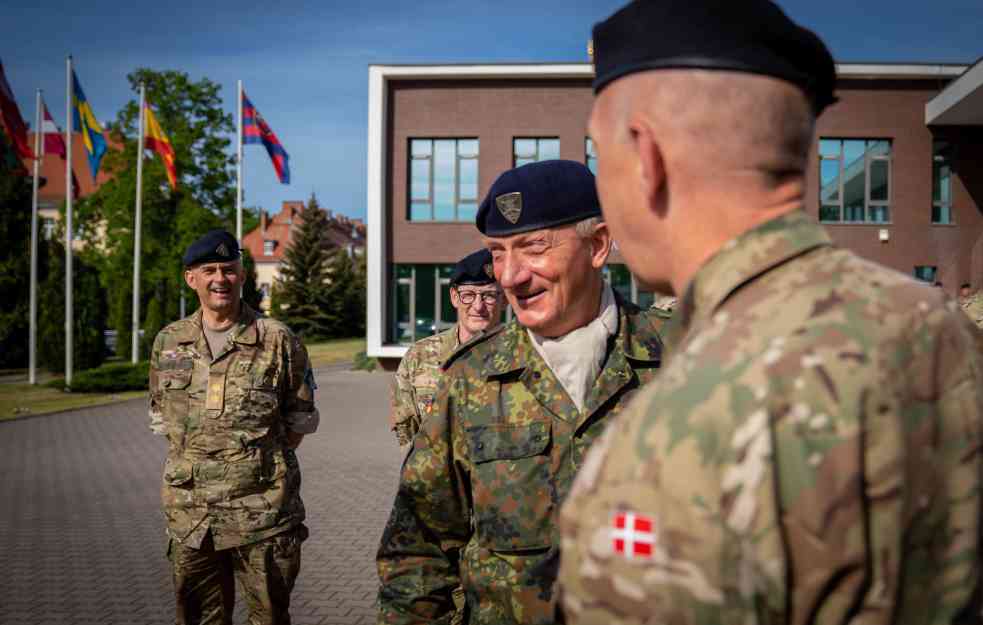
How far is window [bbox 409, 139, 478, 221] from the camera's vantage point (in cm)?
2584

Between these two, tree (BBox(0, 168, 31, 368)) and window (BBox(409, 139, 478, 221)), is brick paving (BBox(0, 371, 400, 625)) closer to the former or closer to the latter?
window (BBox(409, 139, 478, 221))

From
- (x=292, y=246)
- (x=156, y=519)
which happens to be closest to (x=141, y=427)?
(x=156, y=519)

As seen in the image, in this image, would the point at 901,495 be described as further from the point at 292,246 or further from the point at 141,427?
the point at 292,246

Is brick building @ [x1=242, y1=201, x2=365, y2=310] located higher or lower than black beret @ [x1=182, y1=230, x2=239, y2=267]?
higher

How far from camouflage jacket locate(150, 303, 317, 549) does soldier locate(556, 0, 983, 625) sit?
400 centimetres

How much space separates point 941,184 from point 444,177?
15.1 metres

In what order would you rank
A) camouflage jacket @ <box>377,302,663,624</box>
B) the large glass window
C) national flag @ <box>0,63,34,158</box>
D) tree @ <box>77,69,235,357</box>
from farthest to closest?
tree @ <box>77,69,235,357</box> → the large glass window → national flag @ <box>0,63,34,158</box> → camouflage jacket @ <box>377,302,663,624</box>

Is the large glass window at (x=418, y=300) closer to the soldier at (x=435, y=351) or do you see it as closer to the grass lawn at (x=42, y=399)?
the grass lawn at (x=42, y=399)

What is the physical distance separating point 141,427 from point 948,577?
52.5ft

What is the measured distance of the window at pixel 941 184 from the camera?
24.8 m

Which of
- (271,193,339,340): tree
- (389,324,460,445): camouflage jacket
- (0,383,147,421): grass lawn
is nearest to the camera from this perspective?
(389,324,460,445): camouflage jacket

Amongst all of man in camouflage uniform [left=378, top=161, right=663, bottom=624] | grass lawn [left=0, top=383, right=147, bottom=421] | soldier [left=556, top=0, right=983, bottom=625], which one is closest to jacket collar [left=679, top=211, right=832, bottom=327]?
soldier [left=556, top=0, right=983, bottom=625]

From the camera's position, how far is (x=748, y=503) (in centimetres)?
91

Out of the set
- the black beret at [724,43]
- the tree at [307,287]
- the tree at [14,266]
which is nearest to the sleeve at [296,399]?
the black beret at [724,43]
